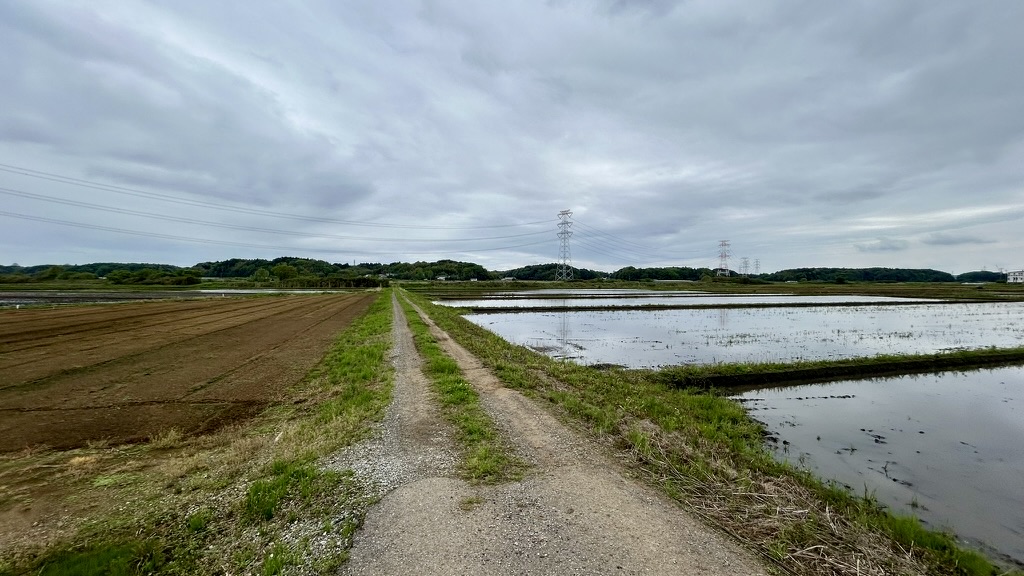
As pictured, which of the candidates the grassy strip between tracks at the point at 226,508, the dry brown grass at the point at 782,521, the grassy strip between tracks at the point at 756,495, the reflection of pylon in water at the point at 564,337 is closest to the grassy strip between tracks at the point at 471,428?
the grassy strip between tracks at the point at 226,508

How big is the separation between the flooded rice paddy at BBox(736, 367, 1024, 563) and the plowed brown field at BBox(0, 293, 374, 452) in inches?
523

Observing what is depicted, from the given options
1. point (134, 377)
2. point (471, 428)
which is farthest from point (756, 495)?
point (134, 377)

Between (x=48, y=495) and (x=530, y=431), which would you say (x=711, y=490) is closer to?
(x=530, y=431)

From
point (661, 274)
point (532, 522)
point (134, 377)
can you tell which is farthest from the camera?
point (661, 274)

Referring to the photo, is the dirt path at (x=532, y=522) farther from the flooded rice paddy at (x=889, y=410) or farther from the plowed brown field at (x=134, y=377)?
the plowed brown field at (x=134, y=377)

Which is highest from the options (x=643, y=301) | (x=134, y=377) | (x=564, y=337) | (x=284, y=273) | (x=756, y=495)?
(x=284, y=273)

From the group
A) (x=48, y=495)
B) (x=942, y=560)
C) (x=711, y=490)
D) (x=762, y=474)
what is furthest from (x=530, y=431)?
(x=48, y=495)

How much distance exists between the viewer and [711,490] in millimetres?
5539

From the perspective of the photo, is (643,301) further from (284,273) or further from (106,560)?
(284,273)

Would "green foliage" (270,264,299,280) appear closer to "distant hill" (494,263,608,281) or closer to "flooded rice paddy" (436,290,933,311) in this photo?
"distant hill" (494,263,608,281)

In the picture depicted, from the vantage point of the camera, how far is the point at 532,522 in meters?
4.71

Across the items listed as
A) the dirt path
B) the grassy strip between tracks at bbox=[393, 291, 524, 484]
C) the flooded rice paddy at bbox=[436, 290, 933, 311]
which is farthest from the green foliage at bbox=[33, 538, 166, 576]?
the flooded rice paddy at bbox=[436, 290, 933, 311]

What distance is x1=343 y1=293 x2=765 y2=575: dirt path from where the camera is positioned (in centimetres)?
399

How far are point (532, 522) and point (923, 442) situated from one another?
10.4 metres
